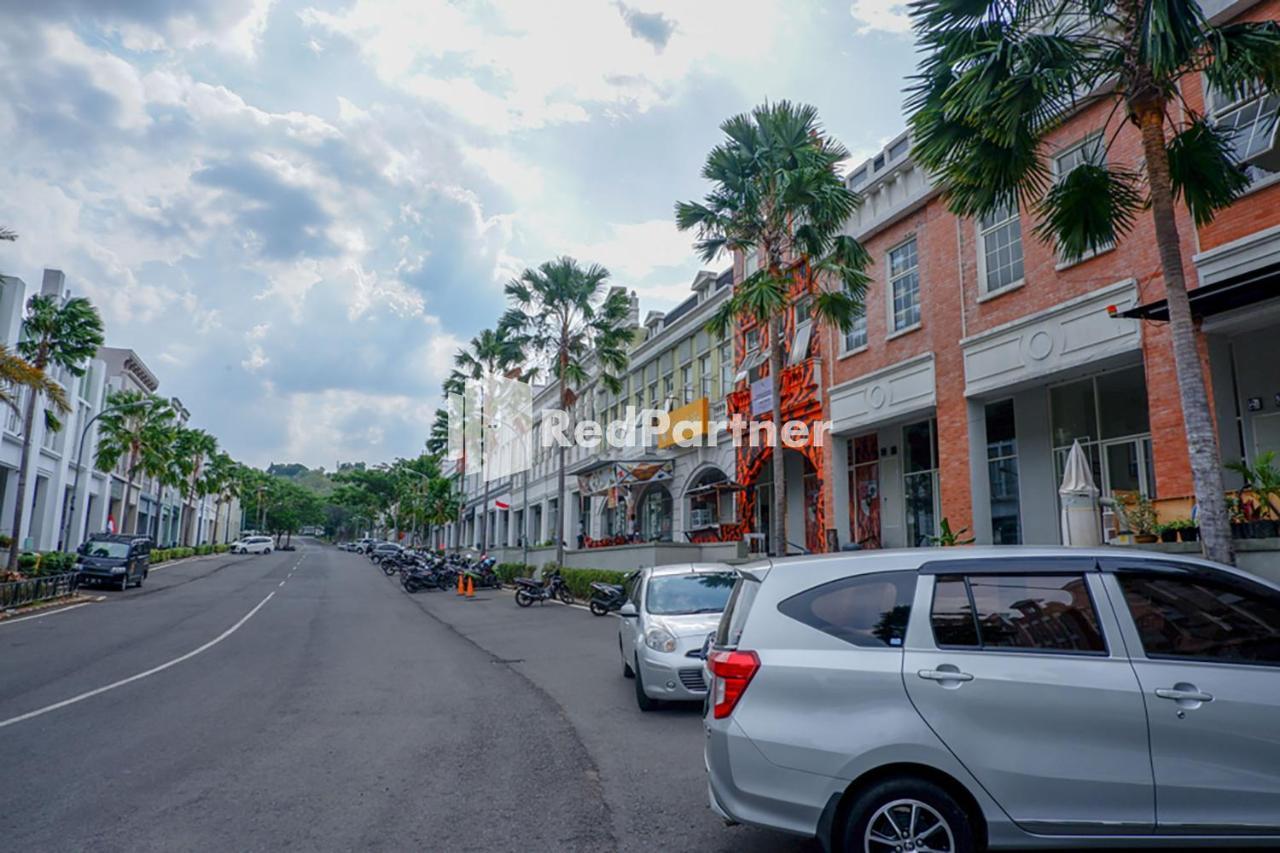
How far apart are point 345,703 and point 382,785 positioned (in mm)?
3575

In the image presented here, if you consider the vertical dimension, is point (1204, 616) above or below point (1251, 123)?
below

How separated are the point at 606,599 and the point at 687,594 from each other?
1100 centimetres

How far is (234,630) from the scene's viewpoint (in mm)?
17219

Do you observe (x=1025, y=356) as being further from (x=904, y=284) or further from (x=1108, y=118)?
(x=1108, y=118)

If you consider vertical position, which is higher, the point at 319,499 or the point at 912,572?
the point at 319,499

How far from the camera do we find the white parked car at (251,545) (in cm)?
7497

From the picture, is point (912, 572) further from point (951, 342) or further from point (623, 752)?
point (951, 342)

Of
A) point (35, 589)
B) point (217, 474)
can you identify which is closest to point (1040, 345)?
point (35, 589)

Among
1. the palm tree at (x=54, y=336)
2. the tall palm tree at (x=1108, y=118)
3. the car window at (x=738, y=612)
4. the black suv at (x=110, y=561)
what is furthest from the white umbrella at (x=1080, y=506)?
the palm tree at (x=54, y=336)

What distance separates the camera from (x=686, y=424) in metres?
28.5

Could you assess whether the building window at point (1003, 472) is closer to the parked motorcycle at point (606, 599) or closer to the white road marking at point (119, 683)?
the parked motorcycle at point (606, 599)

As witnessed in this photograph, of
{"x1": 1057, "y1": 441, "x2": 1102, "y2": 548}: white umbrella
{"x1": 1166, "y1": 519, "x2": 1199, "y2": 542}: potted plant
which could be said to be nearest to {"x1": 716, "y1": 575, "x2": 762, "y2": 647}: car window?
{"x1": 1166, "y1": 519, "x2": 1199, "y2": 542}: potted plant

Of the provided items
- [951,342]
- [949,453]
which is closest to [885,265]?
[951,342]

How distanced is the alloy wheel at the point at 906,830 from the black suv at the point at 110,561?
31.0m
